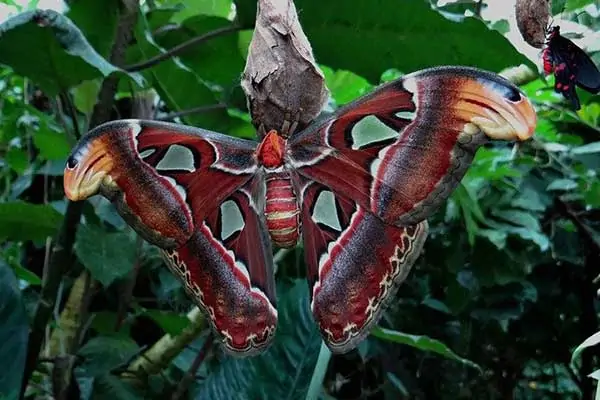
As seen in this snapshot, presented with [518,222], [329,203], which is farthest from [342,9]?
[518,222]

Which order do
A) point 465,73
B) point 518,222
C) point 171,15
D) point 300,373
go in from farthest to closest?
point 518,222
point 171,15
point 300,373
point 465,73

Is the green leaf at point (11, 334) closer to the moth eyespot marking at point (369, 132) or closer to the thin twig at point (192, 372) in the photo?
the thin twig at point (192, 372)

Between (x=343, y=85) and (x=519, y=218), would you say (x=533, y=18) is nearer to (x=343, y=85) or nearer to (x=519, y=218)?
(x=343, y=85)

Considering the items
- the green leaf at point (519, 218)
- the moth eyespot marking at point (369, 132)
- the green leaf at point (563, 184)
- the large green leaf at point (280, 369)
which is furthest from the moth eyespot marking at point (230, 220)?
the green leaf at point (563, 184)

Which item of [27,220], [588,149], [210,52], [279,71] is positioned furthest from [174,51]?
[588,149]

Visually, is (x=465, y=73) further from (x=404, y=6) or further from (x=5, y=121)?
(x=5, y=121)

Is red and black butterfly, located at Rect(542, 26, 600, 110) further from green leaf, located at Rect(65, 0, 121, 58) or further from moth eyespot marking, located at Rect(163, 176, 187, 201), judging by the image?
green leaf, located at Rect(65, 0, 121, 58)

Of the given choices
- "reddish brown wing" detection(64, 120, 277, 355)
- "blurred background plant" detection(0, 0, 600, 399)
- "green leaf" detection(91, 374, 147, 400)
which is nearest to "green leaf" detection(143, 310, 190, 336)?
"blurred background plant" detection(0, 0, 600, 399)
